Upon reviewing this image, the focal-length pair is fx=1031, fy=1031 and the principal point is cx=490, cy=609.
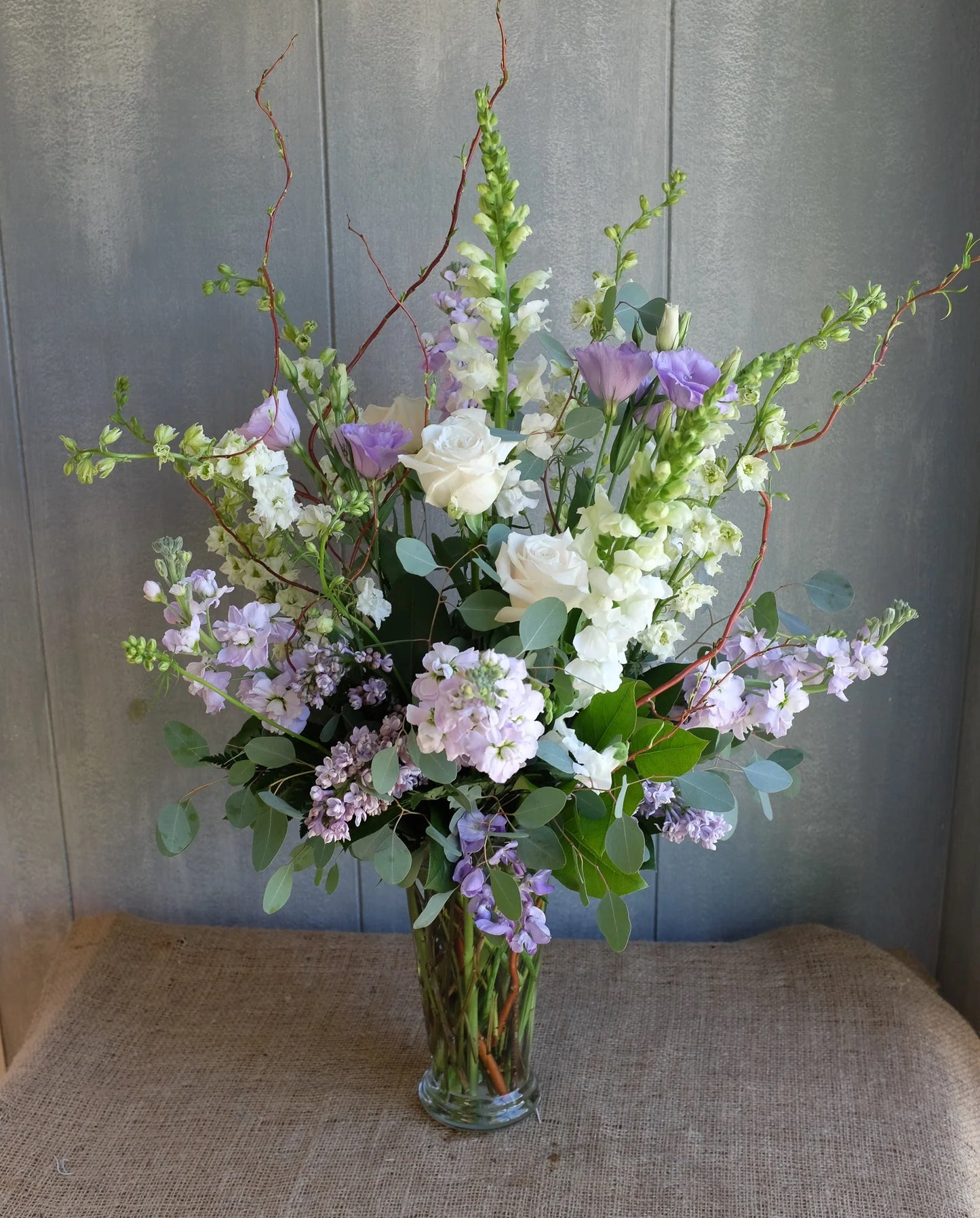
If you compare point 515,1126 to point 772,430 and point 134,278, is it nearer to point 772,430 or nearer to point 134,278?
point 772,430

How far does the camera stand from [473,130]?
1.07 metres

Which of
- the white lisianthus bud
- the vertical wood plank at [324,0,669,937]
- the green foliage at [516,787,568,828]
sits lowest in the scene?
the green foliage at [516,787,568,828]

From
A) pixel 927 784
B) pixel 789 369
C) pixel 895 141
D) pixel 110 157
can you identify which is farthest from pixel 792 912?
pixel 110 157

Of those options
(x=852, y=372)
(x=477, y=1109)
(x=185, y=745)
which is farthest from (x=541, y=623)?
(x=852, y=372)

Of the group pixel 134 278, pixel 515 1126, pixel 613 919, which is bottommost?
pixel 515 1126

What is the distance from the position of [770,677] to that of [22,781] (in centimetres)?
94

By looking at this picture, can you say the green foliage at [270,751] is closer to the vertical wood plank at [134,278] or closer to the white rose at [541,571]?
the white rose at [541,571]

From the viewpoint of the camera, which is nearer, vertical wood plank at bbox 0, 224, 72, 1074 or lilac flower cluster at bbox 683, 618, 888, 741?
lilac flower cluster at bbox 683, 618, 888, 741

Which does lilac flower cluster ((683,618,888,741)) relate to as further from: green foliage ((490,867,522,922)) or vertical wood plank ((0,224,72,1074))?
vertical wood plank ((0,224,72,1074))

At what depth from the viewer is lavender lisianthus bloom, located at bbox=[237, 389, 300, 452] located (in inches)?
29.8

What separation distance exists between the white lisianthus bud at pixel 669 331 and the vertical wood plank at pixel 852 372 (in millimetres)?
405

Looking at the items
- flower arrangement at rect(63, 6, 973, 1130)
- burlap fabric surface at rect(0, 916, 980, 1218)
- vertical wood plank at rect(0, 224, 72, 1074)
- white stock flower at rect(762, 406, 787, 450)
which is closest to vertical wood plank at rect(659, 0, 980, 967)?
burlap fabric surface at rect(0, 916, 980, 1218)

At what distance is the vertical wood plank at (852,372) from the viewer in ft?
3.43

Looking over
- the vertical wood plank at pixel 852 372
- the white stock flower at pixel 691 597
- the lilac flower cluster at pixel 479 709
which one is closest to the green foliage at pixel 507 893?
the lilac flower cluster at pixel 479 709
